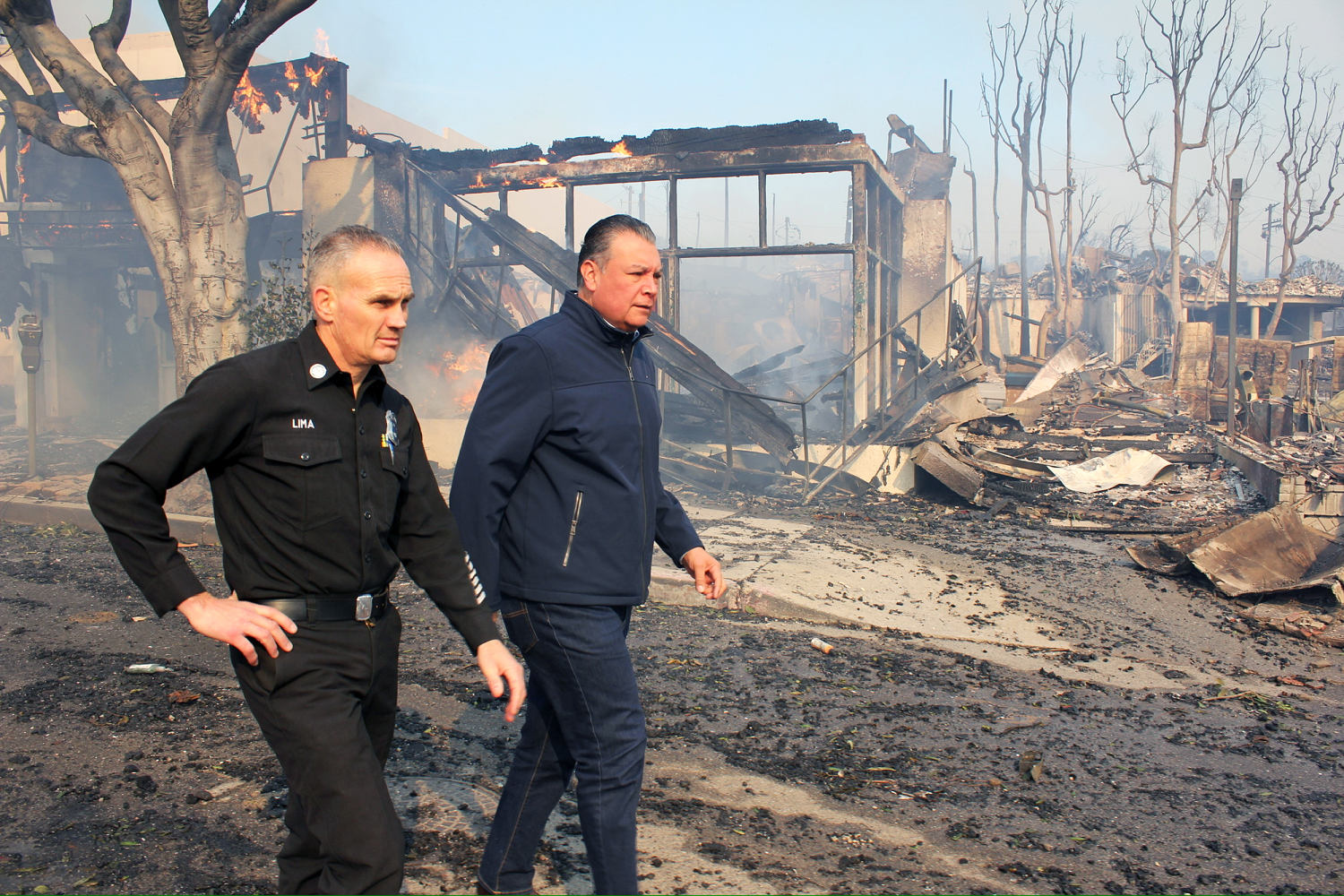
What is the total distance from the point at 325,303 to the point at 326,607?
26.3 inches

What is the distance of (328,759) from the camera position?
180 centimetres

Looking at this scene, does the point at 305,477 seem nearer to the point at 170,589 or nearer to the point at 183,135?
the point at 170,589

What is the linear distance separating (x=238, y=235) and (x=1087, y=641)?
840 cm

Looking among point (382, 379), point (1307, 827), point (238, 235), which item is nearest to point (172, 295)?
point (238, 235)

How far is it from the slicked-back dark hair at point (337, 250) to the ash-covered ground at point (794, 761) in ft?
5.79

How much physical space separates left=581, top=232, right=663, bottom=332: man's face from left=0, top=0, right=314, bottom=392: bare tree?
24.3ft

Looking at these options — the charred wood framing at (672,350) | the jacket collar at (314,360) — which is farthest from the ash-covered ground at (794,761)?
the charred wood framing at (672,350)

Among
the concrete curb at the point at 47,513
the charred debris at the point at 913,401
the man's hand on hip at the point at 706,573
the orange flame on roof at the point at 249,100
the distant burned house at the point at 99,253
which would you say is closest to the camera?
the man's hand on hip at the point at 706,573

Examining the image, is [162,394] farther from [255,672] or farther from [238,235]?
[255,672]

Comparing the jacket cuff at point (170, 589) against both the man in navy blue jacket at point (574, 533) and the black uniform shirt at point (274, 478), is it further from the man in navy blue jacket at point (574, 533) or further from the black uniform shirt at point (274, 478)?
the man in navy blue jacket at point (574, 533)

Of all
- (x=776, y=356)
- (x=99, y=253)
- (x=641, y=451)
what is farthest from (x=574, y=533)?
(x=99, y=253)

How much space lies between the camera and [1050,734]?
13.6 ft

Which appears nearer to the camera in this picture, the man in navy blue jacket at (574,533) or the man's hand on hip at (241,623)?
the man's hand on hip at (241,623)

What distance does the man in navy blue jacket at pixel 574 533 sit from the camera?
87.5 inches
